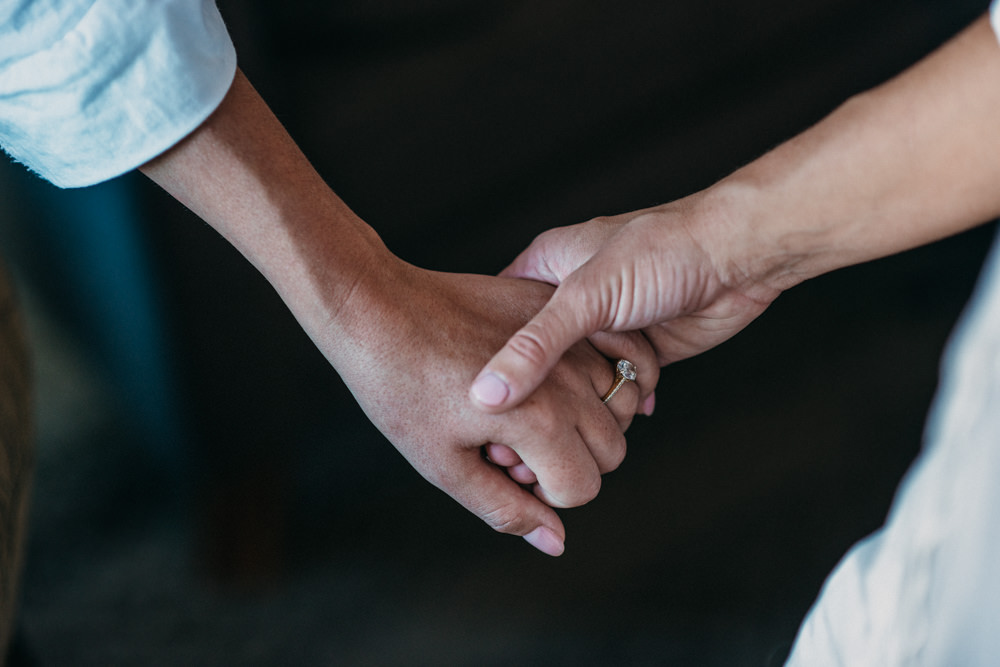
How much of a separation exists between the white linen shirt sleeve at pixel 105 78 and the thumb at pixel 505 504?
452 mm

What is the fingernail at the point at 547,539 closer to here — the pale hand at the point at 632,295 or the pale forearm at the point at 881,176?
the pale hand at the point at 632,295

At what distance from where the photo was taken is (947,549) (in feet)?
2.13

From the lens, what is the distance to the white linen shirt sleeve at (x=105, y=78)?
69 centimetres

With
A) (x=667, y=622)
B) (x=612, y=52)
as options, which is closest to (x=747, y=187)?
(x=667, y=622)

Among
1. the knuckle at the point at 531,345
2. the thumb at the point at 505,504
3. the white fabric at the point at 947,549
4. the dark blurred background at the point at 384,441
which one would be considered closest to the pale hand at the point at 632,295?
the knuckle at the point at 531,345

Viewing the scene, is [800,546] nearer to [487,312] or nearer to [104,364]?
[487,312]

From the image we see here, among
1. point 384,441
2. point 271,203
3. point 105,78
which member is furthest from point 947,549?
point 384,441

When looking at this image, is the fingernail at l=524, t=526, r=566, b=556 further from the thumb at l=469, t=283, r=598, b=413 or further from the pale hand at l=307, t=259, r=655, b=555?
the thumb at l=469, t=283, r=598, b=413

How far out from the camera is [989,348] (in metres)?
0.63

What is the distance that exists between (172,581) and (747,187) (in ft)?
3.53

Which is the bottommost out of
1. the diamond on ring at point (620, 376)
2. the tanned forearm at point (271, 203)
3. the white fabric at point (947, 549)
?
the white fabric at point (947, 549)

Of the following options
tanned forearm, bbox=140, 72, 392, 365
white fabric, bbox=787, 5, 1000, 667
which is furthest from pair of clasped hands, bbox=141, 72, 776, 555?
white fabric, bbox=787, 5, 1000, 667

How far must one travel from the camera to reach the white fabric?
612mm

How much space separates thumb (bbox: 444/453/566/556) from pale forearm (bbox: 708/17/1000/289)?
0.34m
